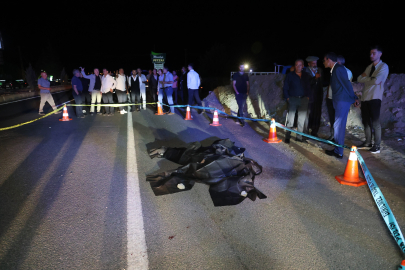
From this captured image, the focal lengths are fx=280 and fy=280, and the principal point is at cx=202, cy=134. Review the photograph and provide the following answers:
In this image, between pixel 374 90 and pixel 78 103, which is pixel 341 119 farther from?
pixel 78 103

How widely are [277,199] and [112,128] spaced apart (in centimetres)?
654

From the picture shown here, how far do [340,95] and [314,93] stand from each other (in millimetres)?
1920

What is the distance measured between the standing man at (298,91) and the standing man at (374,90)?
1.21 m

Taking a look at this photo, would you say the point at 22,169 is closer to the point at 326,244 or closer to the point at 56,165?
the point at 56,165

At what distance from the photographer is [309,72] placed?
716 centimetres

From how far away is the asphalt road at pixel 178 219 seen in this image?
2.68m

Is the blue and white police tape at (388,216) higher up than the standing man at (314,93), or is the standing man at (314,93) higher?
the standing man at (314,93)

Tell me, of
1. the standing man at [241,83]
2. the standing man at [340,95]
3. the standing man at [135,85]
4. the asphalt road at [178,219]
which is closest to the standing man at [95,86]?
the standing man at [135,85]

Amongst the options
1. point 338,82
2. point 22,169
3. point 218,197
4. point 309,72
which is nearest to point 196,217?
point 218,197

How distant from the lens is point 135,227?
3207 millimetres

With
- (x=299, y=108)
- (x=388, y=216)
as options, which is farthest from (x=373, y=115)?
(x=388, y=216)

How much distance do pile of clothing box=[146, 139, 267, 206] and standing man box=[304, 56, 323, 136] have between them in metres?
3.21

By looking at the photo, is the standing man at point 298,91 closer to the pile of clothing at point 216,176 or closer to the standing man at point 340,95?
the standing man at point 340,95

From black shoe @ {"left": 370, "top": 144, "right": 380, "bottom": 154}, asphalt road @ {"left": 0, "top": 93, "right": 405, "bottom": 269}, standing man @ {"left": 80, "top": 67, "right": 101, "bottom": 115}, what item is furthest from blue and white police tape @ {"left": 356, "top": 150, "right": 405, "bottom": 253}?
standing man @ {"left": 80, "top": 67, "right": 101, "bottom": 115}
